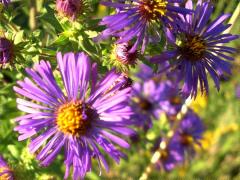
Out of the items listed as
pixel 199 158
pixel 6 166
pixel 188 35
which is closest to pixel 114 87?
pixel 188 35

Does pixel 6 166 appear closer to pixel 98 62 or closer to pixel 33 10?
pixel 98 62

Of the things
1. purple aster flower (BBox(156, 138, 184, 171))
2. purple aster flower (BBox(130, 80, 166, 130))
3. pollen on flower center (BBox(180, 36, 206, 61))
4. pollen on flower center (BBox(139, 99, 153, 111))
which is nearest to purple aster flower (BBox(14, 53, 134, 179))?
pollen on flower center (BBox(180, 36, 206, 61))

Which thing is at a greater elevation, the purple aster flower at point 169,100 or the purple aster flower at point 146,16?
the purple aster flower at point 146,16

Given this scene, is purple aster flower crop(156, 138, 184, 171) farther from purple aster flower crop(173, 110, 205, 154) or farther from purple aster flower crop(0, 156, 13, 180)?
purple aster flower crop(0, 156, 13, 180)

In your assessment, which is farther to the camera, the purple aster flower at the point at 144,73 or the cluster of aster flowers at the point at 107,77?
the purple aster flower at the point at 144,73

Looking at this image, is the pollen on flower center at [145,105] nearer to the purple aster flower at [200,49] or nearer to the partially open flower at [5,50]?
the purple aster flower at [200,49]

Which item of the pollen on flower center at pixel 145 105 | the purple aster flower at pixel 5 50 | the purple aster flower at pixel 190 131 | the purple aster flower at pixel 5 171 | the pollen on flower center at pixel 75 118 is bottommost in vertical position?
the purple aster flower at pixel 190 131

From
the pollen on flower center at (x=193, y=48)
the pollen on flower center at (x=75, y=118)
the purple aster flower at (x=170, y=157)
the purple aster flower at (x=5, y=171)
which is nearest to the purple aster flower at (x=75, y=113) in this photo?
the pollen on flower center at (x=75, y=118)
